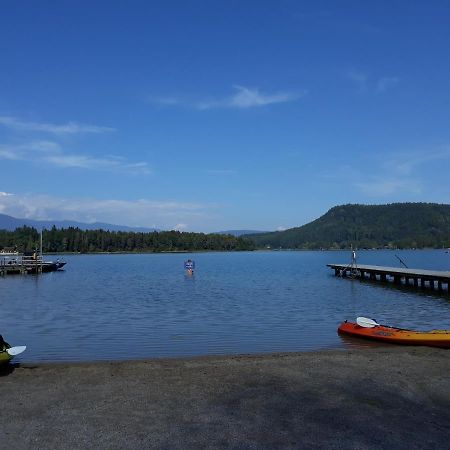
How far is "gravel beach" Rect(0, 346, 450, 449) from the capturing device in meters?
8.55

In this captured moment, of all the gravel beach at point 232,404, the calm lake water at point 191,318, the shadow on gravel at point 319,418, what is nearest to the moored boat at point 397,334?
the calm lake water at point 191,318

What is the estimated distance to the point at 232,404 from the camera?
10.6 meters

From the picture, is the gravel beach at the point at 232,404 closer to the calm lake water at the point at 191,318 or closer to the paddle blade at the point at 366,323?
the calm lake water at the point at 191,318

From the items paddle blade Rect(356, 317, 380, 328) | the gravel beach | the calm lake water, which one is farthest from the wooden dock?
the gravel beach

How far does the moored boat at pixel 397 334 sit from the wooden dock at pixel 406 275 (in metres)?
25.4

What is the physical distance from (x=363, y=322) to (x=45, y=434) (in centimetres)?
1462

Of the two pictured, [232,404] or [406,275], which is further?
[406,275]

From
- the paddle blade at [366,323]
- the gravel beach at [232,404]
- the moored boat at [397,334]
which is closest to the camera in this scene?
the gravel beach at [232,404]

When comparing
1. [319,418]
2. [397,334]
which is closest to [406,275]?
[397,334]

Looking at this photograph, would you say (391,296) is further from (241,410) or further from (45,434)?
(45,434)

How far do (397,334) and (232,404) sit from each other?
1039 cm

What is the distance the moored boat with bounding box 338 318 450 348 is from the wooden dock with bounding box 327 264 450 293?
25.4 meters

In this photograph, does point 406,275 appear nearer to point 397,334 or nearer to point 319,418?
point 397,334

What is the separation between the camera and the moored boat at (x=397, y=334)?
17719mm
